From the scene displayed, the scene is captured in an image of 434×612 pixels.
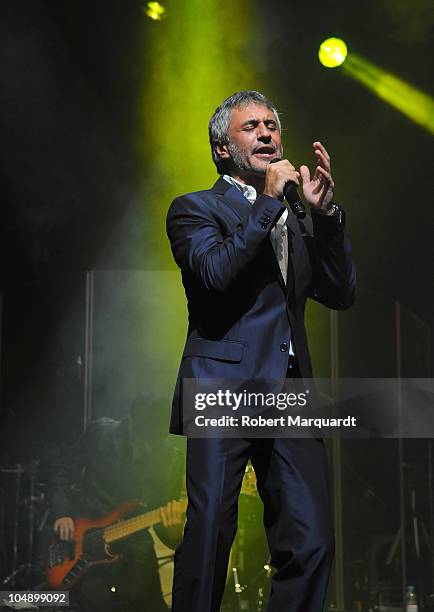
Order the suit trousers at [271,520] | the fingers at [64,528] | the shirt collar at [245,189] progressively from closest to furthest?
the suit trousers at [271,520], the shirt collar at [245,189], the fingers at [64,528]

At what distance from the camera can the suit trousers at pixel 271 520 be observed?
220cm

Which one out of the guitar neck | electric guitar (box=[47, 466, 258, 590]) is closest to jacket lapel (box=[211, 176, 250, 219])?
electric guitar (box=[47, 466, 258, 590])

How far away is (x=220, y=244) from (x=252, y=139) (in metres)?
0.36

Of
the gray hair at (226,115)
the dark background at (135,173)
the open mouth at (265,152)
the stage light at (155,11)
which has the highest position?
the stage light at (155,11)

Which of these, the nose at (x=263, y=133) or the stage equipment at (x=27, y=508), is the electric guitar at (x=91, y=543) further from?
the nose at (x=263, y=133)

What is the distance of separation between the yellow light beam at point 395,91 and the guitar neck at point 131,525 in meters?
2.40

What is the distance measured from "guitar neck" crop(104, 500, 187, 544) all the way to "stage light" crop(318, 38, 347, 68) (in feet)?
8.02

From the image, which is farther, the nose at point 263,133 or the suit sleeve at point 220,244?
the nose at point 263,133

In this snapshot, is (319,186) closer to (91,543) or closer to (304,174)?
(304,174)

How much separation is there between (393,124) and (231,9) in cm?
99

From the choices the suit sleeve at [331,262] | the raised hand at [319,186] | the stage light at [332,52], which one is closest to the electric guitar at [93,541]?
the stage light at [332,52]

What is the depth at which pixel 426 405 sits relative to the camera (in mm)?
5059

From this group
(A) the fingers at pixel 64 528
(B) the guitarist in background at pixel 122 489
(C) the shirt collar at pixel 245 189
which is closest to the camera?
(C) the shirt collar at pixel 245 189

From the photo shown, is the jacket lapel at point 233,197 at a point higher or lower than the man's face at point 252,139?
lower
